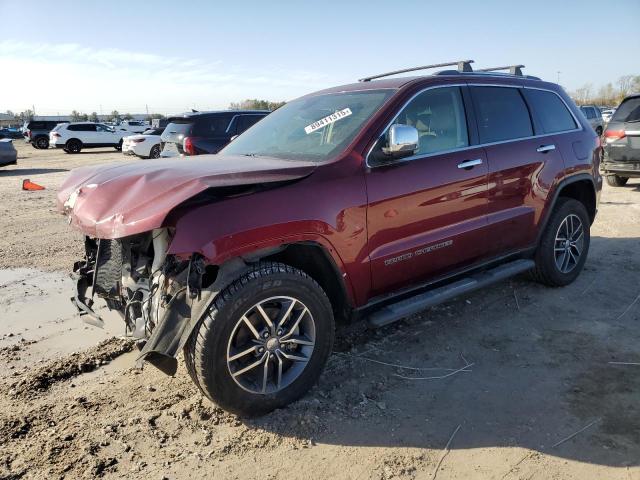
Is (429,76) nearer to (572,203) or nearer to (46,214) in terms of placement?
(572,203)

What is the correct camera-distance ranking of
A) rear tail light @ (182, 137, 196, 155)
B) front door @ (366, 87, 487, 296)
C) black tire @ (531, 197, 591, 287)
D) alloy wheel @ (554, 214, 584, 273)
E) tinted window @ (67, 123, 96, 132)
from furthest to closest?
tinted window @ (67, 123, 96, 132) → rear tail light @ (182, 137, 196, 155) → alloy wheel @ (554, 214, 584, 273) → black tire @ (531, 197, 591, 287) → front door @ (366, 87, 487, 296)

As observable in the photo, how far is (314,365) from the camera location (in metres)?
3.16

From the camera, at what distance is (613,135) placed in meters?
10.0

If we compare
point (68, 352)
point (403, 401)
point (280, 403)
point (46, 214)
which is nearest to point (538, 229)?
point (403, 401)

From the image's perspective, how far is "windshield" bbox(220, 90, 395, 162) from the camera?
3.53 m

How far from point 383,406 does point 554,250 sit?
2676 mm

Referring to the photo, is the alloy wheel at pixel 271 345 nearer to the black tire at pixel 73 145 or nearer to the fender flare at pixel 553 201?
the fender flare at pixel 553 201

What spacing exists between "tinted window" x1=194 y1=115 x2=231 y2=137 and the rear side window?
26.2 feet

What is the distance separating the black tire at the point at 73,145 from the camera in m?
29.4

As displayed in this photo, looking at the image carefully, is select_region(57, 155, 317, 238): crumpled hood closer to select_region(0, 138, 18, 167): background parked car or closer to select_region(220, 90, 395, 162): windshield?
select_region(220, 90, 395, 162): windshield

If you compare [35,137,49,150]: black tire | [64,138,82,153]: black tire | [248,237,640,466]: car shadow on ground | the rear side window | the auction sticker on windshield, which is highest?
[35,137,49,150]: black tire

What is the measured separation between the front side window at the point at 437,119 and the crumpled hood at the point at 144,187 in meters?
0.96

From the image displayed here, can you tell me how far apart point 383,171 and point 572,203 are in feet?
8.46

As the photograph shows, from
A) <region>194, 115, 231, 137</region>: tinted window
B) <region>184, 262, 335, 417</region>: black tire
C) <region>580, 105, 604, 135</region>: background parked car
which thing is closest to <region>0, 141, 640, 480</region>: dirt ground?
<region>184, 262, 335, 417</region>: black tire
